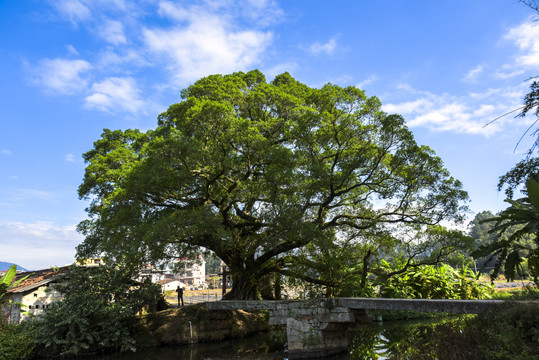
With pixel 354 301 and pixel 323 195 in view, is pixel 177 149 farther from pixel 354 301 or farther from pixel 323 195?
pixel 354 301

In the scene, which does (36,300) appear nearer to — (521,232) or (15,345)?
(15,345)

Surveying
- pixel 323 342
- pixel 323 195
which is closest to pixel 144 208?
pixel 323 195

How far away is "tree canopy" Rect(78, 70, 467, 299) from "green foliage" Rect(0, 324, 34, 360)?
4202mm

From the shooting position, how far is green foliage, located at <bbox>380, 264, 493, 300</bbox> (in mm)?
19891

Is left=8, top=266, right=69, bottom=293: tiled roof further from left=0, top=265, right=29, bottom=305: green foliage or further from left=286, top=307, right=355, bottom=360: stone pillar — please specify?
left=286, top=307, right=355, bottom=360: stone pillar

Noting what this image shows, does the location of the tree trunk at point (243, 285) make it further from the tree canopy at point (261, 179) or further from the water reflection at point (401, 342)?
the water reflection at point (401, 342)

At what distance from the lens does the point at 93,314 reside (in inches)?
548

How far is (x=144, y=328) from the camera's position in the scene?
15352 mm

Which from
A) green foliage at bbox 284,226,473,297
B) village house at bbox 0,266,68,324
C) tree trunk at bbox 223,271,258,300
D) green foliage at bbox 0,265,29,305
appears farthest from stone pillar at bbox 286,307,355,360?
village house at bbox 0,266,68,324

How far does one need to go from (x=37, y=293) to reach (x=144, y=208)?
831 centimetres

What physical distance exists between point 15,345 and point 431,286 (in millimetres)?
20484

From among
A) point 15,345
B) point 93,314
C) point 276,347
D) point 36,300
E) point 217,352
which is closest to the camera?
point 15,345

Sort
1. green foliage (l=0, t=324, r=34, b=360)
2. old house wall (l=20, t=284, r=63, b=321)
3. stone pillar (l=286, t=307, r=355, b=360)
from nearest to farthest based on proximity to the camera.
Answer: stone pillar (l=286, t=307, r=355, b=360) < green foliage (l=0, t=324, r=34, b=360) < old house wall (l=20, t=284, r=63, b=321)

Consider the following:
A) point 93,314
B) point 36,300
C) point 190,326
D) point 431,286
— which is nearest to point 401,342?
point 190,326
